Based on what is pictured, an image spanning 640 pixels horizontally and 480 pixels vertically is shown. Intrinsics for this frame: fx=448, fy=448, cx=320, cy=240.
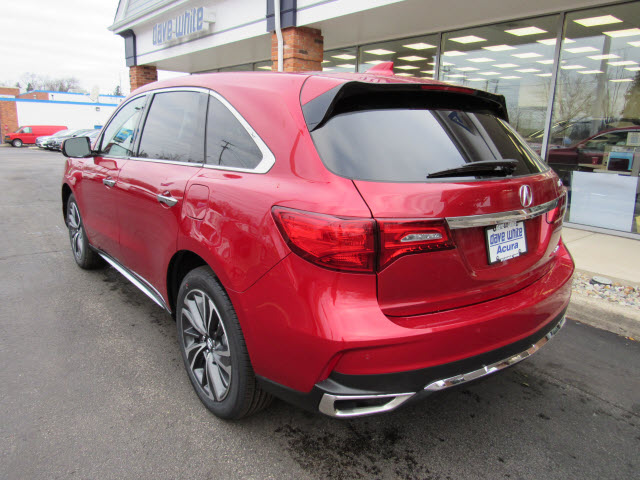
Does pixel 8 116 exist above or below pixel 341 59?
below

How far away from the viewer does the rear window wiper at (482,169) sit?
1853 mm

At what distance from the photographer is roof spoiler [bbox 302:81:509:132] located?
6.23ft

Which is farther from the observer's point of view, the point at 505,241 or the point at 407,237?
the point at 505,241

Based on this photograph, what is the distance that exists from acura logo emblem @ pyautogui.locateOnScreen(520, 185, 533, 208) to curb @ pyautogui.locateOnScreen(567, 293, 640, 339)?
2.32 metres

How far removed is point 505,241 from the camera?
196cm

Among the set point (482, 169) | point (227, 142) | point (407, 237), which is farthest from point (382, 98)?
point (227, 142)

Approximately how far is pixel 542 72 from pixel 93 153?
673 cm

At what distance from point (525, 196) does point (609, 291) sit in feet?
9.27

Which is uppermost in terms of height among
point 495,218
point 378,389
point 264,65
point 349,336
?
point 264,65

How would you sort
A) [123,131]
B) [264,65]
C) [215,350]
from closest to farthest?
[215,350] → [123,131] → [264,65]

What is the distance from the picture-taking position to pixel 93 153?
3945mm

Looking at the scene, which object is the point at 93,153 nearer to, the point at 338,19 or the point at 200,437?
the point at 200,437

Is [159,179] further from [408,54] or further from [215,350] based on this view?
[408,54]

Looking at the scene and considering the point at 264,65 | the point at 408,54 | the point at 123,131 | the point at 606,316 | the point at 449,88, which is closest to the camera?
the point at 449,88
